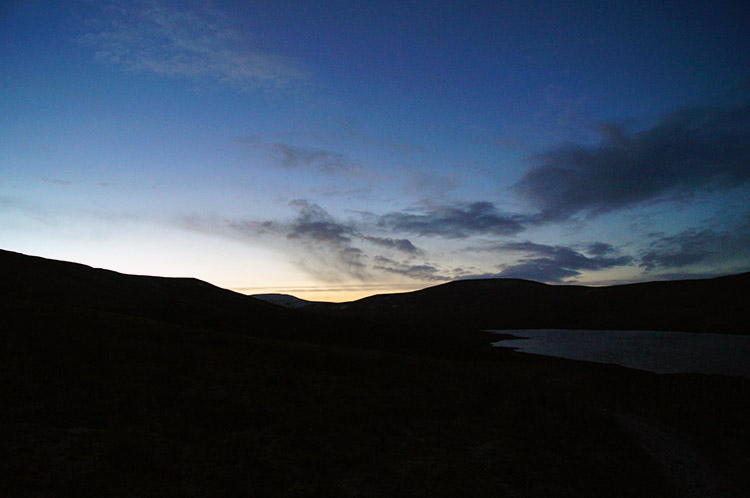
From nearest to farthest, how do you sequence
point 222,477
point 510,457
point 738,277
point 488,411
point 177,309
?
point 222,477, point 510,457, point 488,411, point 177,309, point 738,277

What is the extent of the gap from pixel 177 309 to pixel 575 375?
253 ft

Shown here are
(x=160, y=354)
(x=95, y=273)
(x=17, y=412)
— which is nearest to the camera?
(x=17, y=412)

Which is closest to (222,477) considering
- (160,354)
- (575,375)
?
(160,354)

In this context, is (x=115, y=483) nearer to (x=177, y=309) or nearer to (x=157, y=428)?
(x=157, y=428)

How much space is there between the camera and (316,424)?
20.3 m

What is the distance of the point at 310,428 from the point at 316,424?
2.44ft

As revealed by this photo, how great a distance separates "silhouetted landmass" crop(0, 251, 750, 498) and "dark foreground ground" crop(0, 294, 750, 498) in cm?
10

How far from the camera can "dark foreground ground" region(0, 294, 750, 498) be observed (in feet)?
44.3

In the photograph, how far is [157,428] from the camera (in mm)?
16906

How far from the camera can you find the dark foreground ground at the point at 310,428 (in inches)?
532

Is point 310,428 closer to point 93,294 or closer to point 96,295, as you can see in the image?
point 96,295

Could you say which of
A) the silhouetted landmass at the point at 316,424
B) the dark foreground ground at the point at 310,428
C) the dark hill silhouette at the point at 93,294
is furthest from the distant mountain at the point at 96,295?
the dark foreground ground at the point at 310,428

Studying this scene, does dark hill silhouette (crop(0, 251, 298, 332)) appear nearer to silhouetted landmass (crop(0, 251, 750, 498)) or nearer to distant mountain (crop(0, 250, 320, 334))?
distant mountain (crop(0, 250, 320, 334))

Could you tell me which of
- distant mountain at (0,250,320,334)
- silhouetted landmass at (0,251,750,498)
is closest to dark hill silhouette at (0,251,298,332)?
distant mountain at (0,250,320,334)
